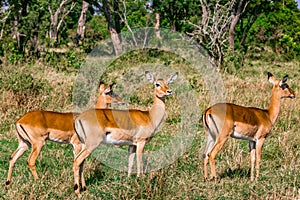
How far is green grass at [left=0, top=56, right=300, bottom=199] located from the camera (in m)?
4.43

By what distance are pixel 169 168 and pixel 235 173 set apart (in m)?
0.75

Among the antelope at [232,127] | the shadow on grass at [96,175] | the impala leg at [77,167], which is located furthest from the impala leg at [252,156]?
the impala leg at [77,167]

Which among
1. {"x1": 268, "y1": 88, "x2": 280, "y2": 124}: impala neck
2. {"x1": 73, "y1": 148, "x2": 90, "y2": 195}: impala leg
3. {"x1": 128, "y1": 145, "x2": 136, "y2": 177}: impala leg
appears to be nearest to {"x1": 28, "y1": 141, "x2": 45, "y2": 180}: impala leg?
{"x1": 73, "y1": 148, "x2": 90, "y2": 195}: impala leg

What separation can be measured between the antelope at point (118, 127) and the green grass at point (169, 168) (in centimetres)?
31

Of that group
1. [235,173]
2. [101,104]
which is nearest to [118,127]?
[101,104]

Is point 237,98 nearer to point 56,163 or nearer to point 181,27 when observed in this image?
point 56,163

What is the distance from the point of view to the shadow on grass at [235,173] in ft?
17.5

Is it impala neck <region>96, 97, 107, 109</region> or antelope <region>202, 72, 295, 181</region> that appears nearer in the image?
antelope <region>202, 72, 295, 181</region>

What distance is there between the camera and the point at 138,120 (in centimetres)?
551

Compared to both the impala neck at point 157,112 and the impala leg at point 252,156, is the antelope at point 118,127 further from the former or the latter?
the impala leg at point 252,156

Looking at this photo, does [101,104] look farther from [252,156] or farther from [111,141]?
[252,156]

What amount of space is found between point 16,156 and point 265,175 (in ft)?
8.55

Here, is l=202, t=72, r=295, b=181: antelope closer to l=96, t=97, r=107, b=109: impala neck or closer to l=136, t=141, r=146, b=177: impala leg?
l=136, t=141, r=146, b=177: impala leg

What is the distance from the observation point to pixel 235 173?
17.8 feet
